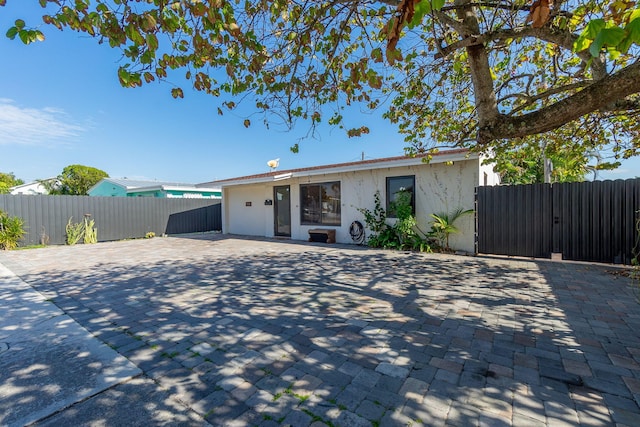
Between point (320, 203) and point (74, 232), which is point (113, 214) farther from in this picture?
point (320, 203)

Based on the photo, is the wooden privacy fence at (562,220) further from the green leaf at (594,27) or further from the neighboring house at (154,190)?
the neighboring house at (154,190)

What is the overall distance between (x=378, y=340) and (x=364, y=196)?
23.4 ft

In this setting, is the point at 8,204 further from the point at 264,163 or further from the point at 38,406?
the point at 38,406

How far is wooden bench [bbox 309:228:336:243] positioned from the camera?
10.4 meters

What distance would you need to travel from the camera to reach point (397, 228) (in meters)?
8.59

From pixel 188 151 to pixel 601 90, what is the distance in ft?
66.5

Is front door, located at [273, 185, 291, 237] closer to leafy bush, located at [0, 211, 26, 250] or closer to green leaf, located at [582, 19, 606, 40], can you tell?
leafy bush, located at [0, 211, 26, 250]

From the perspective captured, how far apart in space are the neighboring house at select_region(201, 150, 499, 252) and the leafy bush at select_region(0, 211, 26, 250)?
282 inches

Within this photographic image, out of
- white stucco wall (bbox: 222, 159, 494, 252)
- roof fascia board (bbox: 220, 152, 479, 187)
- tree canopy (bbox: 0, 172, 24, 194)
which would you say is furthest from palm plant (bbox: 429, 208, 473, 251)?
tree canopy (bbox: 0, 172, 24, 194)

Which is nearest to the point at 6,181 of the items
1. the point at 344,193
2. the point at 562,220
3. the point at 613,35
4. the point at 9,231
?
the point at 9,231

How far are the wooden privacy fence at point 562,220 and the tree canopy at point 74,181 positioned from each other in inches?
1240

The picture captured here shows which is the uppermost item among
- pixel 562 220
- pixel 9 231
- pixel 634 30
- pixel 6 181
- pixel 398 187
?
pixel 6 181

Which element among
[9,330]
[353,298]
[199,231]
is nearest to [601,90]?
[353,298]

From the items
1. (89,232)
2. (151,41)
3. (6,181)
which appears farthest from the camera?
(6,181)
